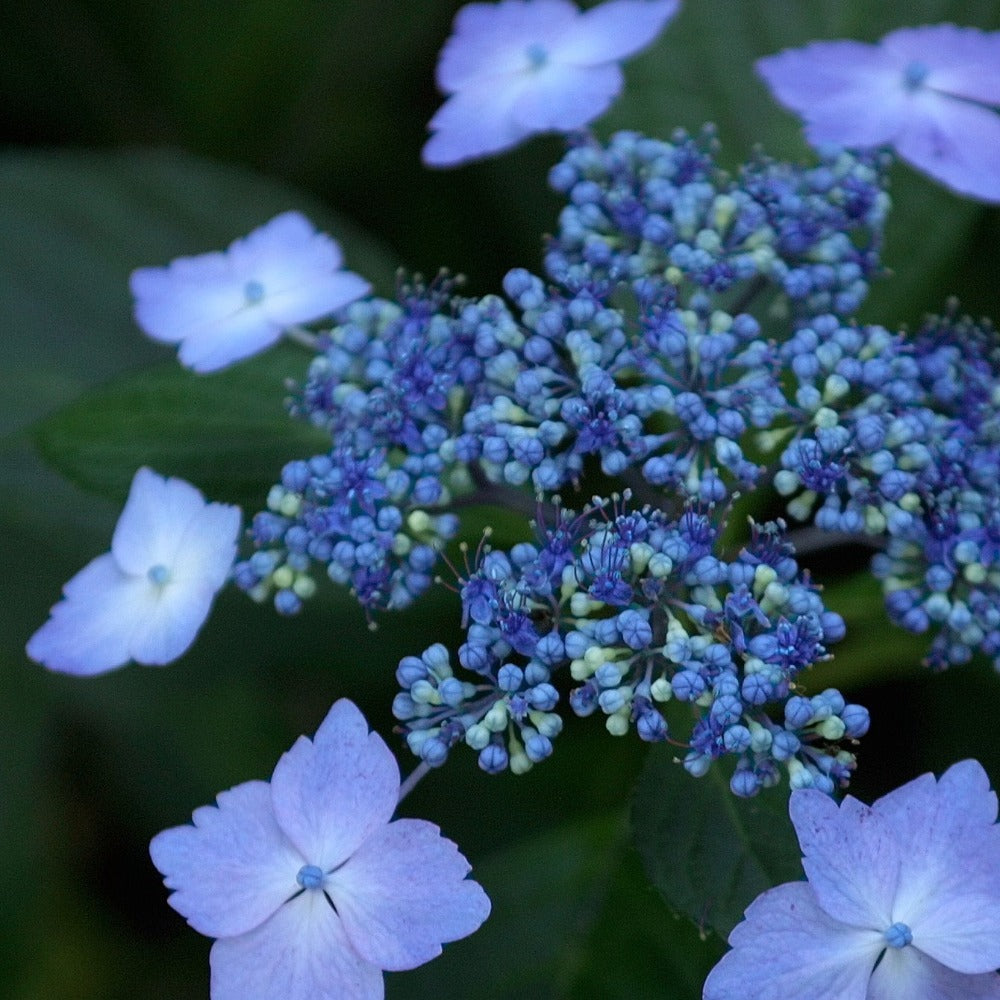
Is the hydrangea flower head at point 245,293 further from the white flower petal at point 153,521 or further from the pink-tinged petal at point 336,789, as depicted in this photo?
the pink-tinged petal at point 336,789

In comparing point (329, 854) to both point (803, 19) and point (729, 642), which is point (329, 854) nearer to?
point (729, 642)

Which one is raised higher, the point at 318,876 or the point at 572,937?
the point at 318,876

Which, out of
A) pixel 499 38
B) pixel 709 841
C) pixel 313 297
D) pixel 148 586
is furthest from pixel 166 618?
pixel 499 38

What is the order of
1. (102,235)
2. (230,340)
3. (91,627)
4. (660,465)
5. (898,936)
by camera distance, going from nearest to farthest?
1. (898,936)
2. (660,465)
3. (91,627)
4. (230,340)
5. (102,235)

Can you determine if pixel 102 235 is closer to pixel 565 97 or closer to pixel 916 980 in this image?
pixel 565 97

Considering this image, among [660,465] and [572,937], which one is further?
[572,937]

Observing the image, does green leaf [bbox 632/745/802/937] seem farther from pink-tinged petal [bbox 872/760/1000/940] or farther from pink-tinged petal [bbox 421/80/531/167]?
pink-tinged petal [bbox 421/80/531/167]

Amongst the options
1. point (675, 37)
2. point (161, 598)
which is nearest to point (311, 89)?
point (675, 37)

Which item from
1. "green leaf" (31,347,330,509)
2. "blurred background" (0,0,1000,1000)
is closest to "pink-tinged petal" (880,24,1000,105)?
"blurred background" (0,0,1000,1000)
